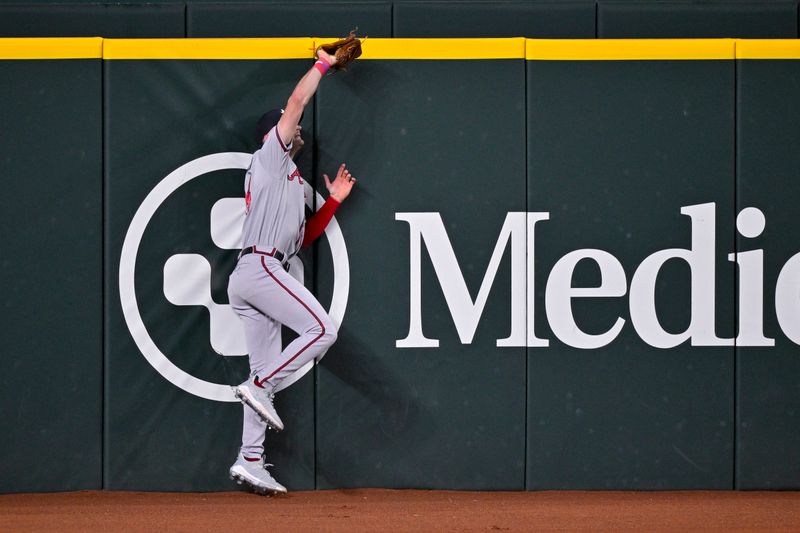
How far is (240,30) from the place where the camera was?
6.04m

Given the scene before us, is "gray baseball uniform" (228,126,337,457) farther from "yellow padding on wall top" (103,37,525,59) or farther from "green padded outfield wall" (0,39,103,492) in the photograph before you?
"green padded outfield wall" (0,39,103,492)

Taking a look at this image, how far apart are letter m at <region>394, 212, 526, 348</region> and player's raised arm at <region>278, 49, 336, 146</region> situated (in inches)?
37.1

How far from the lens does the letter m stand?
5.11 metres

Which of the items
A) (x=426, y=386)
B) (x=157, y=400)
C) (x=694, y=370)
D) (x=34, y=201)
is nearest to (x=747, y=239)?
(x=694, y=370)

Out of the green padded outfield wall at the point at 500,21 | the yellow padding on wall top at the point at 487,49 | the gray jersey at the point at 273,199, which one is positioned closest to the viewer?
the gray jersey at the point at 273,199

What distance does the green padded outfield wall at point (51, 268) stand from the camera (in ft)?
16.5

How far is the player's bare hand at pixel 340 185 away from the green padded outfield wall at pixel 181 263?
0.68 feet

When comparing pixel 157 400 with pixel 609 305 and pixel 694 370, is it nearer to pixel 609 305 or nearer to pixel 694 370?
pixel 609 305

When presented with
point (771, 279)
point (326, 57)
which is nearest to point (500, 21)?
point (326, 57)

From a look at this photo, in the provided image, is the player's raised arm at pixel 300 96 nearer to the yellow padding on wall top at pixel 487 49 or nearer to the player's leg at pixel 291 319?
the yellow padding on wall top at pixel 487 49

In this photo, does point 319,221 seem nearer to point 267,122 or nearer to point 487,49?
point 267,122

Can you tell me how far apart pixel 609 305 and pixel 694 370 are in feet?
2.00

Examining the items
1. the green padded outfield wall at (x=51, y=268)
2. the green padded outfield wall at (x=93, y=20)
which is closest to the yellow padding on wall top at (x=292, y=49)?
the green padded outfield wall at (x=51, y=268)

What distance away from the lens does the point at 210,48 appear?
5.09 m
